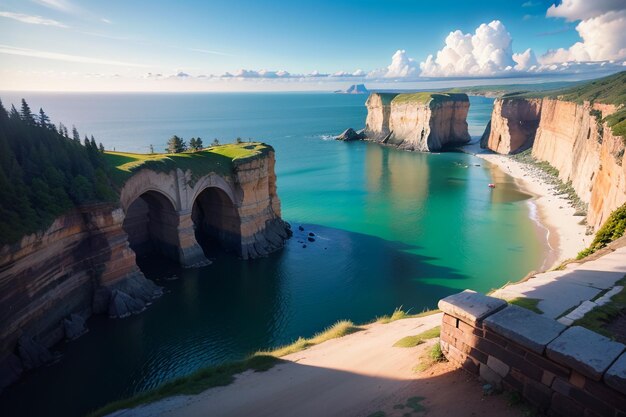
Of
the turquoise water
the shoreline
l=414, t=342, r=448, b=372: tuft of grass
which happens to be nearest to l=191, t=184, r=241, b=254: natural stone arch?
the turquoise water

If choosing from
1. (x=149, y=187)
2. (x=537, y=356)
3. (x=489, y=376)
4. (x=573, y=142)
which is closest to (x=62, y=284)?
(x=149, y=187)

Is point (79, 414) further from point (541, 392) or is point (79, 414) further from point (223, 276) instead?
point (541, 392)

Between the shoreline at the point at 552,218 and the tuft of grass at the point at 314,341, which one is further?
the shoreline at the point at 552,218

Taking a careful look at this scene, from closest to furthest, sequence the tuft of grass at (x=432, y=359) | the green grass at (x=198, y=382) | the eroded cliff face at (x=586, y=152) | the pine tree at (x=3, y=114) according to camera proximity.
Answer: the tuft of grass at (x=432, y=359)
the green grass at (x=198, y=382)
the pine tree at (x=3, y=114)
the eroded cliff face at (x=586, y=152)

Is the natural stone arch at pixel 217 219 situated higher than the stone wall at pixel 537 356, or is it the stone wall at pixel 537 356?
the stone wall at pixel 537 356

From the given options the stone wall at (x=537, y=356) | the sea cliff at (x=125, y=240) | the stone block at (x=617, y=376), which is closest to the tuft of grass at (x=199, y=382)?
the stone wall at (x=537, y=356)

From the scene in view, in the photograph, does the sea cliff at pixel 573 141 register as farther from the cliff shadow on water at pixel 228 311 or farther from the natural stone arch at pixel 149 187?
the natural stone arch at pixel 149 187
